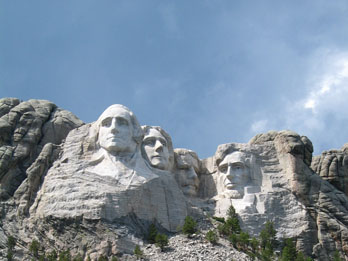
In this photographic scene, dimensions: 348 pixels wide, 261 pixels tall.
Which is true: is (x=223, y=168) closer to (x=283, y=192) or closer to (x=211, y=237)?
(x=283, y=192)

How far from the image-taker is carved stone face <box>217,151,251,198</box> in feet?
107

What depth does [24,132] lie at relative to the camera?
3197cm

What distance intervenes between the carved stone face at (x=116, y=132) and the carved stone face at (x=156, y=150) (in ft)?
2.78

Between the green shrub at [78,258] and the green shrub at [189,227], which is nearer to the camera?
the green shrub at [78,258]

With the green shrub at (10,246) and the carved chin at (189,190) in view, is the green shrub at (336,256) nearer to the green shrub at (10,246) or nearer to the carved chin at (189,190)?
the carved chin at (189,190)

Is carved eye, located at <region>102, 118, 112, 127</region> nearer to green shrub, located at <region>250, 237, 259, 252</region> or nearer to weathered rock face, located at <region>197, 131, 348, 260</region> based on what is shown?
weathered rock face, located at <region>197, 131, 348, 260</region>

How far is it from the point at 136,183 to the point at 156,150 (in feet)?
7.54

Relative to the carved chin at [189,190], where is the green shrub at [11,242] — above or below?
below

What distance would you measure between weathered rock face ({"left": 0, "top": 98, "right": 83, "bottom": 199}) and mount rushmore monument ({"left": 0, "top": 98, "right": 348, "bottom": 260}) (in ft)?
0.11

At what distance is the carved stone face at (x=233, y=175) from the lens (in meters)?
32.6

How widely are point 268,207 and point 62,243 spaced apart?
6896mm

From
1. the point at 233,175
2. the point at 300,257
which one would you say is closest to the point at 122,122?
the point at 233,175

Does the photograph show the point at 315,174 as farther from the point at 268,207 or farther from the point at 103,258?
the point at 103,258

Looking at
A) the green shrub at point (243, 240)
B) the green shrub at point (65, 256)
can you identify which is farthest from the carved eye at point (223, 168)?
the green shrub at point (65, 256)
